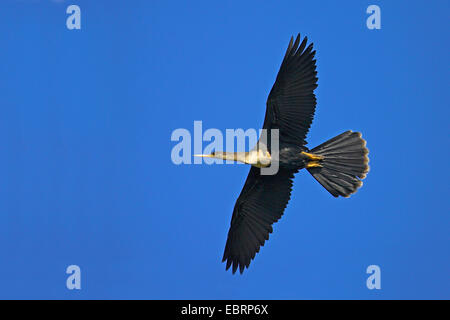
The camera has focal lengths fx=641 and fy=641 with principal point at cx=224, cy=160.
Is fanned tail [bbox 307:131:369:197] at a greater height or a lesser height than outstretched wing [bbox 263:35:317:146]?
lesser

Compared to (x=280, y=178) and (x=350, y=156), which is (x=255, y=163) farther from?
(x=350, y=156)

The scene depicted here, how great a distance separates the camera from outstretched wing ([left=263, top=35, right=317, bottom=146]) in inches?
417

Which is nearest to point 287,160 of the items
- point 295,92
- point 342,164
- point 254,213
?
point 342,164

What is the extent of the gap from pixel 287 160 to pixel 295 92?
46.1 inches

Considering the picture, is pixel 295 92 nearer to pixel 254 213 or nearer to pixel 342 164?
pixel 342 164

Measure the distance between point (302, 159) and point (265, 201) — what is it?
1.23m

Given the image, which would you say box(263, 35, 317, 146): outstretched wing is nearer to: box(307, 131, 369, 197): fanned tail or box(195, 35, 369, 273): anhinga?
box(195, 35, 369, 273): anhinga

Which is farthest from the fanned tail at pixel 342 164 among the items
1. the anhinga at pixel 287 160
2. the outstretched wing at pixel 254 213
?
the outstretched wing at pixel 254 213

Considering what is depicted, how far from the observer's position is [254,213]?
11.8 m

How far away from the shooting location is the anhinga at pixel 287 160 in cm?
1066

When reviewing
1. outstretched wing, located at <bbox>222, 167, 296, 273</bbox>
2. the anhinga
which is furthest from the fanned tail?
outstretched wing, located at <bbox>222, 167, 296, 273</bbox>

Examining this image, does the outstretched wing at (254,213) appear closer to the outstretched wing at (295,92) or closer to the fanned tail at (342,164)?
the fanned tail at (342,164)
